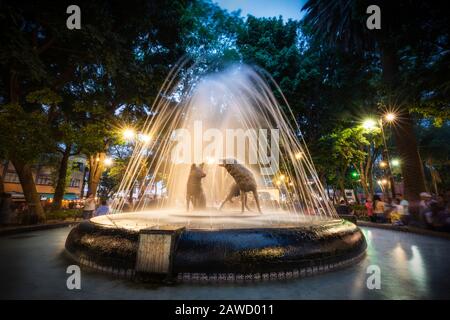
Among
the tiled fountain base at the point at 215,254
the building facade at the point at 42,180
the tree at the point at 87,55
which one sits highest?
the tree at the point at 87,55

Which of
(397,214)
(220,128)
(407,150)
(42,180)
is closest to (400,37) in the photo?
(407,150)

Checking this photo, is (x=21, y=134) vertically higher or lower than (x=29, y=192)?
higher

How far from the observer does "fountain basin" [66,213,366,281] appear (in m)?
4.79

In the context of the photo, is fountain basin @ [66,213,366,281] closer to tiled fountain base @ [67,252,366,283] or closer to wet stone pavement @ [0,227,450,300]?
tiled fountain base @ [67,252,366,283]

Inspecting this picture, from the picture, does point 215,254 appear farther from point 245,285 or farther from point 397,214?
point 397,214

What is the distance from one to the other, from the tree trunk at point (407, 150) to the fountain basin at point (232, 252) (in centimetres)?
1020

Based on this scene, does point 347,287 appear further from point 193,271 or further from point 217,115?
point 217,115

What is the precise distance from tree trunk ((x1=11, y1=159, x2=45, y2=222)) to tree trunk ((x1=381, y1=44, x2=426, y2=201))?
19230mm

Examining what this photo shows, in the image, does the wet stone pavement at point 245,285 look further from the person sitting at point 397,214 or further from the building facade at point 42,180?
the building facade at point 42,180

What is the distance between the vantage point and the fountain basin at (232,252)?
479cm

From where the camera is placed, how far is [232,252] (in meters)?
4.87

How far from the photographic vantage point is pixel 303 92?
20.4 meters

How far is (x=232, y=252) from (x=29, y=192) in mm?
13564

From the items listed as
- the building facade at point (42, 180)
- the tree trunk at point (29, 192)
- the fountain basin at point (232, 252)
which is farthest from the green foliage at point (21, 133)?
the building facade at point (42, 180)
